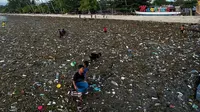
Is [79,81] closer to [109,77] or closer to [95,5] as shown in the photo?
[109,77]

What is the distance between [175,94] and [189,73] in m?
1.65

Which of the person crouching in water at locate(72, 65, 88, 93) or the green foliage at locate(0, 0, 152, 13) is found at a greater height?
the green foliage at locate(0, 0, 152, 13)

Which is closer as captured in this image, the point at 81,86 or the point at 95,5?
the point at 81,86

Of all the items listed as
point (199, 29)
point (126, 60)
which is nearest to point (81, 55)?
point (126, 60)

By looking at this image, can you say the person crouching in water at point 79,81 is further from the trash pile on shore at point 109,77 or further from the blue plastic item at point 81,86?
the trash pile on shore at point 109,77

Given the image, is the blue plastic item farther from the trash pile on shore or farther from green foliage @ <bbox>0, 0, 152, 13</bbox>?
green foliage @ <bbox>0, 0, 152, 13</bbox>

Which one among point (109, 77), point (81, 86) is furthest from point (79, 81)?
point (109, 77)

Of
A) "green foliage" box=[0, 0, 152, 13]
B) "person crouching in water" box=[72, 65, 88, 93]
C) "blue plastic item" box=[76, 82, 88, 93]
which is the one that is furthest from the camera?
"green foliage" box=[0, 0, 152, 13]

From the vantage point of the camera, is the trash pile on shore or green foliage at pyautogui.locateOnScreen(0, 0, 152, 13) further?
green foliage at pyautogui.locateOnScreen(0, 0, 152, 13)

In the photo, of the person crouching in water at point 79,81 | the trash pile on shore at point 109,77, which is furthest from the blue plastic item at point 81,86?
the trash pile on shore at point 109,77

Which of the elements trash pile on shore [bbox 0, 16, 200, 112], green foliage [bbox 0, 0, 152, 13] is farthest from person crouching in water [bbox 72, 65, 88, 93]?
green foliage [bbox 0, 0, 152, 13]

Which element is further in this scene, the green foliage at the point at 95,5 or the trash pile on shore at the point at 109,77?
the green foliage at the point at 95,5

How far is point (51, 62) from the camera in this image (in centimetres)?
763

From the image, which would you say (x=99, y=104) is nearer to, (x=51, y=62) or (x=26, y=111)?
(x=26, y=111)
